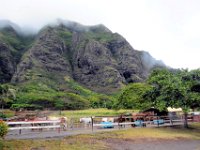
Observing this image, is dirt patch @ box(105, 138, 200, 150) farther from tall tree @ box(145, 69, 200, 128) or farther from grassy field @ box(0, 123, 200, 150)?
tall tree @ box(145, 69, 200, 128)

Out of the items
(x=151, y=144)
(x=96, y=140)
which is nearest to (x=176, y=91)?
(x=151, y=144)

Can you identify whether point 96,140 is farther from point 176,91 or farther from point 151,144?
point 176,91

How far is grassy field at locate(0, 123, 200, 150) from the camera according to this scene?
68.1 feet

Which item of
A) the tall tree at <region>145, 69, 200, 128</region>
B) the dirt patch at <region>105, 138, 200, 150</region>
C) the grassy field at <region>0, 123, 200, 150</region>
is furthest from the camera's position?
the tall tree at <region>145, 69, 200, 128</region>

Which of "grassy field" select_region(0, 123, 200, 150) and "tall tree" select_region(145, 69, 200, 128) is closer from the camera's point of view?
"grassy field" select_region(0, 123, 200, 150)

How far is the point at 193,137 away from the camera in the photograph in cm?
3459

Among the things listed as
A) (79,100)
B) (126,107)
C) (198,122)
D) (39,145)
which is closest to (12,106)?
(79,100)

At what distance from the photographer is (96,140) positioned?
25.7 meters

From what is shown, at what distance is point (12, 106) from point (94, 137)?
359 ft

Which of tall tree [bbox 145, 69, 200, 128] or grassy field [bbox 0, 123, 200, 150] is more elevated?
tall tree [bbox 145, 69, 200, 128]

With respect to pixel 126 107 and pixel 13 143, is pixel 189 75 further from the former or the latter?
pixel 126 107

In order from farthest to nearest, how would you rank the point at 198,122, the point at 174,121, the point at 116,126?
the point at 198,122 → the point at 174,121 → the point at 116,126

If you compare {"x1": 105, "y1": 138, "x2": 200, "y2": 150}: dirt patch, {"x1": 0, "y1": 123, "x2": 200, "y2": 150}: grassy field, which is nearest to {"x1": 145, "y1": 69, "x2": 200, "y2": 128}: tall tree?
{"x1": 0, "y1": 123, "x2": 200, "y2": 150}: grassy field

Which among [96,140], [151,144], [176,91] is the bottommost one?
[151,144]
